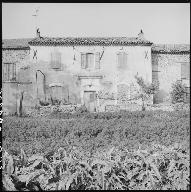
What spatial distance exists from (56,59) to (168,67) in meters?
8.61

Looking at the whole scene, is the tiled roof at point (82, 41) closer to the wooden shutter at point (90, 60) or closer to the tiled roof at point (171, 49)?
the wooden shutter at point (90, 60)

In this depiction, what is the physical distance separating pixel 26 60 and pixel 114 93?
281 inches

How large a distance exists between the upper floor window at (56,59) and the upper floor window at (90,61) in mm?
1659

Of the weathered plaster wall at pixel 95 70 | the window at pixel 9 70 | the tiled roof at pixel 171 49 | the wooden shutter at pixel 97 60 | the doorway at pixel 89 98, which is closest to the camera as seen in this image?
the doorway at pixel 89 98

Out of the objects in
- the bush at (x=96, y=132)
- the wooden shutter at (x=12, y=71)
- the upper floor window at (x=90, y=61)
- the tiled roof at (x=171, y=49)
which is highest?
the tiled roof at (x=171, y=49)

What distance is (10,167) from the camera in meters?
3.86

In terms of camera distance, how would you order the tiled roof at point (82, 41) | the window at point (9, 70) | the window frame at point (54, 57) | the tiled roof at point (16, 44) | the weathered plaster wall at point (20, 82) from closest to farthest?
the weathered plaster wall at point (20, 82) < the window frame at point (54, 57) < the tiled roof at point (82, 41) < the window at point (9, 70) < the tiled roof at point (16, 44)

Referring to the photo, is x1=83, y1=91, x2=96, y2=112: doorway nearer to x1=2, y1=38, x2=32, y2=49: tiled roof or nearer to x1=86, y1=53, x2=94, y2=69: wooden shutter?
x1=86, y1=53, x2=94, y2=69: wooden shutter

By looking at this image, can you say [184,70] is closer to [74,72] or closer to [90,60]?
[90,60]

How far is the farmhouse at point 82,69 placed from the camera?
2100 cm

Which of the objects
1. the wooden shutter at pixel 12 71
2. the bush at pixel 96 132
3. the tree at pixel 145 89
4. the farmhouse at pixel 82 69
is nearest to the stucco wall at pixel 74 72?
the farmhouse at pixel 82 69

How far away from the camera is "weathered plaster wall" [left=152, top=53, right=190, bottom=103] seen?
23.4 meters

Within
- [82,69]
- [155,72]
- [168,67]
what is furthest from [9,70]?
[168,67]

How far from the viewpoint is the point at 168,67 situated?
2430 cm
